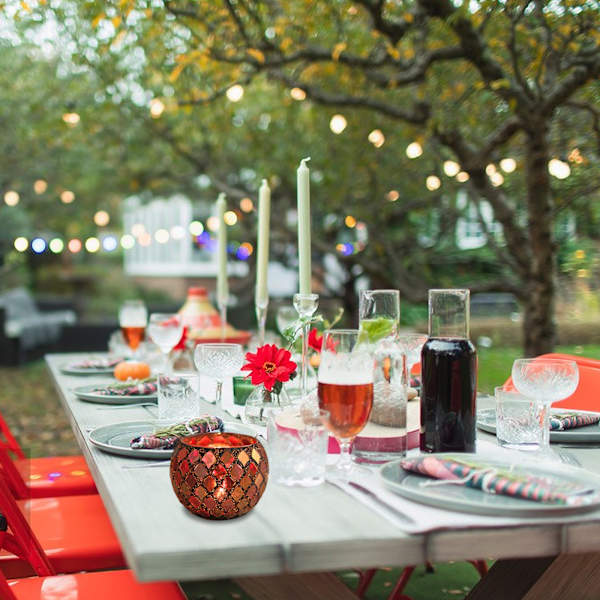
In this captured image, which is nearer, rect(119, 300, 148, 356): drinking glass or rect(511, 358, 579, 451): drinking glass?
rect(511, 358, 579, 451): drinking glass

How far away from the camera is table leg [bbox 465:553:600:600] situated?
1.55m

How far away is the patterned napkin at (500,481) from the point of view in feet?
4.25

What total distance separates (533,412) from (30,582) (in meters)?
1.22

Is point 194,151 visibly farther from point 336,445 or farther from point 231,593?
point 336,445

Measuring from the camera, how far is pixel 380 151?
24.6ft

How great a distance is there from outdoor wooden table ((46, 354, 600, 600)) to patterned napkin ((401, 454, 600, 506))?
0.06 meters

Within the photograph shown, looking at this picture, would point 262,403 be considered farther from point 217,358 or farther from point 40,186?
point 40,186

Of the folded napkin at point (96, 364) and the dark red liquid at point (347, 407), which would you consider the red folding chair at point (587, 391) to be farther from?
the folded napkin at point (96, 364)

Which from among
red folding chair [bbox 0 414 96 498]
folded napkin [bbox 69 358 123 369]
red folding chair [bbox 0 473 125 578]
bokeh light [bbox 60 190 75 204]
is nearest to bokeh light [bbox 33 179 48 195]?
bokeh light [bbox 60 190 75 204]

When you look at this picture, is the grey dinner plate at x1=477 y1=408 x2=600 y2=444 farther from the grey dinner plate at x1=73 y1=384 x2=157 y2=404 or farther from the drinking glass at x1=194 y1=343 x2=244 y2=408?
the grey dinner plate at x1=73 y1=384 x2=157 y2=404

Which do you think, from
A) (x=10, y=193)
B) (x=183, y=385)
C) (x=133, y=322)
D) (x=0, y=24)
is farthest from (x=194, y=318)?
(x=10, y=193)

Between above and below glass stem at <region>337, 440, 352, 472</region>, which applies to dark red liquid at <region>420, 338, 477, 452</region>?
above

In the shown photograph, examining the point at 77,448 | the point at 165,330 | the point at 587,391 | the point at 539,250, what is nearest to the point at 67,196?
the point at 77,448

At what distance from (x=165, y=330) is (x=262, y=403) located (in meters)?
0.80
